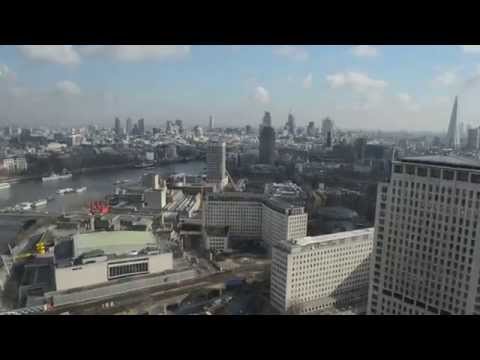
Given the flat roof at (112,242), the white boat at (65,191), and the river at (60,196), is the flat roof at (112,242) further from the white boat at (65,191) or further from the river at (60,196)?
the white boat at (65,191)

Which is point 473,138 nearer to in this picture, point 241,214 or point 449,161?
point 241,214

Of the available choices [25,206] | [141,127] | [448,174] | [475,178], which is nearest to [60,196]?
[25,206]

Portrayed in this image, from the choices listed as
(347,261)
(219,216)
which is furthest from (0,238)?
(347,261)

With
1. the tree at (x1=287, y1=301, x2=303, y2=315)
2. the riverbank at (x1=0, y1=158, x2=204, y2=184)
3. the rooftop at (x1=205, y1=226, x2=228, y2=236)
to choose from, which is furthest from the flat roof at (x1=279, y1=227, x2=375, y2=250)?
the riverbank at (x1=0, y1=158, x2=204, y2=184)
